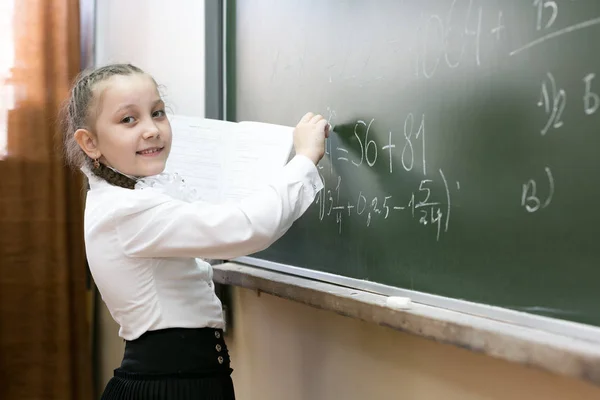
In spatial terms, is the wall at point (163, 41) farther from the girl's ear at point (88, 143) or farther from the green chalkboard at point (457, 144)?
the girl's ear at point (88, 143)

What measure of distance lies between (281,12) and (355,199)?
54cm

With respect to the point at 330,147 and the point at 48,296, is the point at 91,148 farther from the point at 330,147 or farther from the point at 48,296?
the point at 48,296

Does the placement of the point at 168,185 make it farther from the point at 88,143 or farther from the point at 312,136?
the point at 312,136

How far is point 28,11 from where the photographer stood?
225 cm

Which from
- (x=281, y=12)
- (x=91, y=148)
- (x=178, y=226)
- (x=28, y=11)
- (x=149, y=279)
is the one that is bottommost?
(x=149, y=279)

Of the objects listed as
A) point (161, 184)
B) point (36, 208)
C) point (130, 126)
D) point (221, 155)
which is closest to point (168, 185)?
point (161, 184)

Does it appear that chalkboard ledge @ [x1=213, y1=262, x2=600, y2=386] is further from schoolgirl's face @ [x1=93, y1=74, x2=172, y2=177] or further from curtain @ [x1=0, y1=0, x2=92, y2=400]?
curtain @ [x1=0, y1=0, x2=92, y2=400]

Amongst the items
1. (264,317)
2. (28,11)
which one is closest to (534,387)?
(264,317)

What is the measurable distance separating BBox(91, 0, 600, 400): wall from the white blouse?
28 centimetres

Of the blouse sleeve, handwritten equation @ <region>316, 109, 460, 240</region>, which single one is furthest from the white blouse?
handwritten equation @ <region>316, 109, 460, 240</region>

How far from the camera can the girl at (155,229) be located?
112 cm

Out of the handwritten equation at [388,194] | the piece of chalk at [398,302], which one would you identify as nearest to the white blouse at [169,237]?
the handwritten equation at [388,194]

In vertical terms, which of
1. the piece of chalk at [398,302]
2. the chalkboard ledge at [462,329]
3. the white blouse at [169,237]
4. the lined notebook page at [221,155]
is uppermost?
the lined notebook page at [221,155]

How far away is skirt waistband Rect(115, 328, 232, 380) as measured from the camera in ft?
3.93
